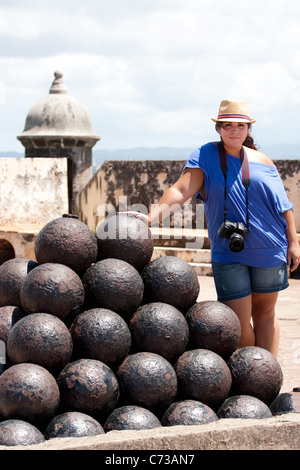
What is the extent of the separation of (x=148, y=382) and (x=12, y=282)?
99cm

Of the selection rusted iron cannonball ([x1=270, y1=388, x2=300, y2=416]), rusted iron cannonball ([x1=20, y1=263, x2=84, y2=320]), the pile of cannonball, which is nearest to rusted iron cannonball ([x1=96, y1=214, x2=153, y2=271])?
the pile of cannonball

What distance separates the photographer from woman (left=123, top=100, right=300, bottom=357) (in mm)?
3621

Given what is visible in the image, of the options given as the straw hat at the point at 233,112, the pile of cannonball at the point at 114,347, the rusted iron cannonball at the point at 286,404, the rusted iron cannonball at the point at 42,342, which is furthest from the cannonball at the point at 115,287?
the straw hat at the point at 233,112

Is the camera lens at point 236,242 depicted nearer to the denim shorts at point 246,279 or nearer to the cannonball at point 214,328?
the denim shorts at point 246,279

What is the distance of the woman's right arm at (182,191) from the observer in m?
3.74

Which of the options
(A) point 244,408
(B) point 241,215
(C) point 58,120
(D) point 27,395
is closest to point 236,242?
(B) point 241,215

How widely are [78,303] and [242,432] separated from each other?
1.03 metres

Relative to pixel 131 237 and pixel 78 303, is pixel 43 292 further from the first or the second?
pixel 131 237

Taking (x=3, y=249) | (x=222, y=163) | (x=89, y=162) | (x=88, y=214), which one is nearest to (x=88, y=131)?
(x=89, y=162)

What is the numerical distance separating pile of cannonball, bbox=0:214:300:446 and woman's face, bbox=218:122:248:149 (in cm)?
66

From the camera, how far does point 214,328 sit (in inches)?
135

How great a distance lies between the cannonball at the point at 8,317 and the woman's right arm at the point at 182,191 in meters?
0.87
